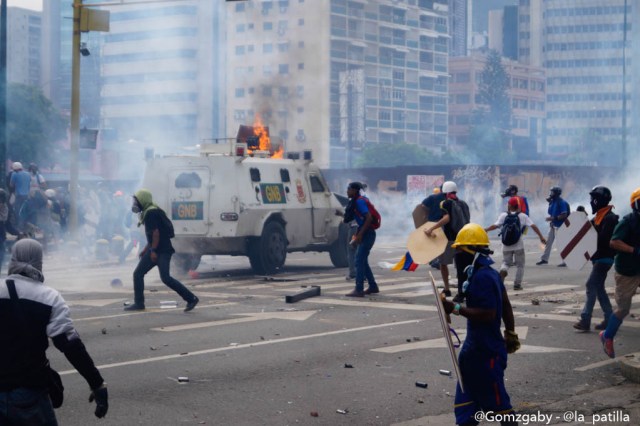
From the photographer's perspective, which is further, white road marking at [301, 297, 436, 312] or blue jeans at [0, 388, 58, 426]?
white road marking at [301, 297, 436, 312]

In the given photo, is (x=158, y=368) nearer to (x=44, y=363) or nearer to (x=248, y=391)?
(x=248, y=391)

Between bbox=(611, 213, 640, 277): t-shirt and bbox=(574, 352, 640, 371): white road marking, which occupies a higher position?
bbox=(611, 213, 640, 277): t-shirt

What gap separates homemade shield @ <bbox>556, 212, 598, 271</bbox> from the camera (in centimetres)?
1112

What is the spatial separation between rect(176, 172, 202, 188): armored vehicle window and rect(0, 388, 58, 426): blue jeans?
13972mm

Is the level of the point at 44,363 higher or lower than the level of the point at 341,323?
higher

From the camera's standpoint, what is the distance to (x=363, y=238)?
15.7 meters

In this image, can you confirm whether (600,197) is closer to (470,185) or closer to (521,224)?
(521,224)

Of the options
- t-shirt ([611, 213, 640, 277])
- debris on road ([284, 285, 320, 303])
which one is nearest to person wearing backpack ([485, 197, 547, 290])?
debris on road ([284, 285, 320, 303])

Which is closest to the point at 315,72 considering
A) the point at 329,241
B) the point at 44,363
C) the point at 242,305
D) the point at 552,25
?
the point at 329,241

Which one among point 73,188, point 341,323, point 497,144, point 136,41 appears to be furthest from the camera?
point 497,144

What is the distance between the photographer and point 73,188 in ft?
83.7

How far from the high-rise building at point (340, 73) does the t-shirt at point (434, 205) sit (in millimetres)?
5590

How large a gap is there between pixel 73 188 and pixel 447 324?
20787 millimetres

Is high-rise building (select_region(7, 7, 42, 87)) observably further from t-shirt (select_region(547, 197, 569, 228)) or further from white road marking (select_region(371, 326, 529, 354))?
white road marking (select_region(371, 326, 529, 354))
